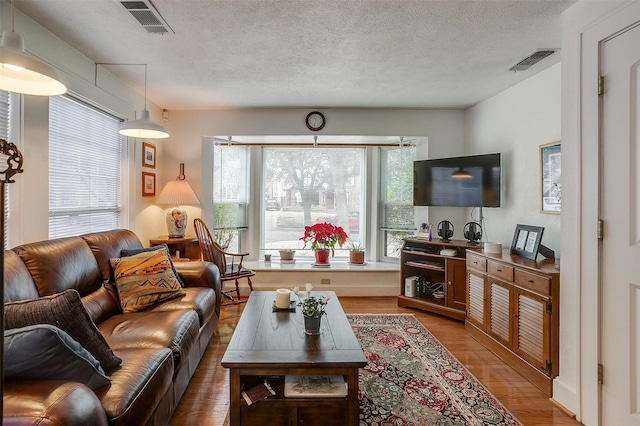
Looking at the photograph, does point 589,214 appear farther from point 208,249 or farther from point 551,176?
point 208,249

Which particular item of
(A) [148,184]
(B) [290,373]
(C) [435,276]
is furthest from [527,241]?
(A) [148,184]

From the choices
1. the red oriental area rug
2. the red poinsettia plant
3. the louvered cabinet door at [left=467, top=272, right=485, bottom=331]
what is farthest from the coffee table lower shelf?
the red poinsettia plant

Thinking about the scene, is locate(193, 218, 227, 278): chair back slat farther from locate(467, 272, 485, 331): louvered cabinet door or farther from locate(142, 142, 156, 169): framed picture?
locate(467, 272, 485, 331): louvered cabinet door

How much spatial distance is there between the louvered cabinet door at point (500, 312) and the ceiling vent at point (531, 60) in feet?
6.19

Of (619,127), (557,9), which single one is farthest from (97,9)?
(619,127)

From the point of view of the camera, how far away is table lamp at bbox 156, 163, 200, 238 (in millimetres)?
3883

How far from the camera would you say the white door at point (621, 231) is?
67.8 inches

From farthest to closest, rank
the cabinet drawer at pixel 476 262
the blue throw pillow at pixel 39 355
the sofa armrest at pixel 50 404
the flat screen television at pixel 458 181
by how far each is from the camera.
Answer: the flat screen television at pixel 458 181, the cabinet drawer at pixel 476 262, the blue throw pillow at pixel 39 355, the sofa armrest at pixel 50 404

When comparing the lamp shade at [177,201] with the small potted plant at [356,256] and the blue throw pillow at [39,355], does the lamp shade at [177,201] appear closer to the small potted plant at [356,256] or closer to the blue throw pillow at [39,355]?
the small potted plant at [356,256]

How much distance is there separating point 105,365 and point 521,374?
8.92ft

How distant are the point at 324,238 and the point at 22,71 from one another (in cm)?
357

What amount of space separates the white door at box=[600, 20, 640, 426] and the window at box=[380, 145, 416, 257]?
281 cm

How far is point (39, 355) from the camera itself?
1183 mm

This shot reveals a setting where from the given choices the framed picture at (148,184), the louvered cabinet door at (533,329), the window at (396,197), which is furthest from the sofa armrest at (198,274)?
the window at (396,197)
